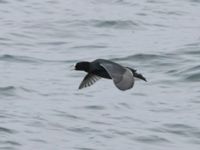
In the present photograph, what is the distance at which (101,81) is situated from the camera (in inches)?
523

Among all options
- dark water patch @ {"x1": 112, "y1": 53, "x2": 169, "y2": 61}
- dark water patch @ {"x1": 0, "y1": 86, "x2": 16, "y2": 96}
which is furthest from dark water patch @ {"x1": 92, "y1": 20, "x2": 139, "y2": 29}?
dark water patch @ {"x1": 0, "y1": 86, "x2": 16, "y2": 96}

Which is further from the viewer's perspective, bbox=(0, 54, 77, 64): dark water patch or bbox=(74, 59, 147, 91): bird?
bbox=(0, 54, 77, 64): dark water patch

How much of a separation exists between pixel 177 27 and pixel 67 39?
6.06 feet

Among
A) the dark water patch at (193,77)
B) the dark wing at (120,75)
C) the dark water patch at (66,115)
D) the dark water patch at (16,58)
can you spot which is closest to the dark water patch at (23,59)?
the dark water patch at (16,58)

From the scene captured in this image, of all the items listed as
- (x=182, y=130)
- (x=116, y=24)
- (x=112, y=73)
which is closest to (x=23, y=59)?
(x=116, y=24)

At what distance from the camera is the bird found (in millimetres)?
8914

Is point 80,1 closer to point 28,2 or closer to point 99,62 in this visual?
point 28,2

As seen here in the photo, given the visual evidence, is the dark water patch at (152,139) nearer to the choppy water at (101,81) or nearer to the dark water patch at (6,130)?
the choppy water at (101,81)

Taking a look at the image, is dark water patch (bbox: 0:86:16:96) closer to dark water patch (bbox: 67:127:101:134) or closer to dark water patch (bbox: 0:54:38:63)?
dark water patch (bbox: 0:54:38:63)

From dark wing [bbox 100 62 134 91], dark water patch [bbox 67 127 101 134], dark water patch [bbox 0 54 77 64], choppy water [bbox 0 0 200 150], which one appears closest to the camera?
dark wing [bbox 100 62 134 91]

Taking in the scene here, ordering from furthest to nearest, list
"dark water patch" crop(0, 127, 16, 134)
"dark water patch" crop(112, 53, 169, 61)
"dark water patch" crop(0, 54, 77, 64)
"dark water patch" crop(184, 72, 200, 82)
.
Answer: "dark water patch" crop(112, 53, 169, 61), "dark water patch" crop(0, 54, 77, 64), "dark water patch" crop(184, 72, 200, 82), "dark water patch" crop(0, 127, 16, 134)

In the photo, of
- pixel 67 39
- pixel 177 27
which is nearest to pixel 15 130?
pixel 67 39

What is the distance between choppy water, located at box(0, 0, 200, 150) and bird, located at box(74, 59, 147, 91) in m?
0.73

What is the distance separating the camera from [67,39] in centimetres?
1538
